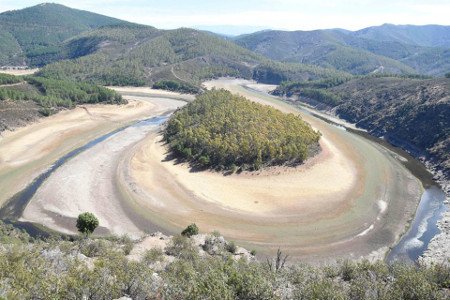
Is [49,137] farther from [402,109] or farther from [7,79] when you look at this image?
[402,109]


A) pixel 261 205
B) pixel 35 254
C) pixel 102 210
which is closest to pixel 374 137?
pixel 261 205

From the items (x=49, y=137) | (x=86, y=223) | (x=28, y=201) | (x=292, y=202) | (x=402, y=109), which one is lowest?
(x=49, y=137)

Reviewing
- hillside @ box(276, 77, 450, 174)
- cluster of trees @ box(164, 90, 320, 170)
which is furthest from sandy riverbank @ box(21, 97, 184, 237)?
hillside @ box(276, 77, 450, 174)

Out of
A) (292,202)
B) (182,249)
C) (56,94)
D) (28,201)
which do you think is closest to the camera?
(182,249)

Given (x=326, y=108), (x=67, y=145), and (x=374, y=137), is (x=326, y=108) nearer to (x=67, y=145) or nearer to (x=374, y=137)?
(x=374, y=137)

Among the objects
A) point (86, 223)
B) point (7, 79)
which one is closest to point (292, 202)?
point (86, 223)

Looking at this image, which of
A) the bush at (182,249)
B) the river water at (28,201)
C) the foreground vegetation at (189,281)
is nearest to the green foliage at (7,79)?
the river water at (28,201)

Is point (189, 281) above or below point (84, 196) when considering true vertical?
above
